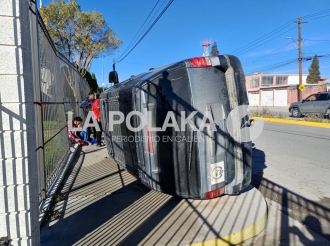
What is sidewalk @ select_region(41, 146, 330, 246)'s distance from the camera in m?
2.97

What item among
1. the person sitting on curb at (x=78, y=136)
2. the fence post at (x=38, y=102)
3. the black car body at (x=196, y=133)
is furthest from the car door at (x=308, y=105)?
the fence post at (x=38, y=102)

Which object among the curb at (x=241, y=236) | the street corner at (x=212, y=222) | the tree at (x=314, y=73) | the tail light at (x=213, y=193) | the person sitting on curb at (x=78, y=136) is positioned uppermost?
the tree at (x=314, y=73)

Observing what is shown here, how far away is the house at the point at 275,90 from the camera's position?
36.1 meters

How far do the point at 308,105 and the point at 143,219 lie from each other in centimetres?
1864

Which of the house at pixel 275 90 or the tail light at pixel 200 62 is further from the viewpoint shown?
the house at pixel 275 90

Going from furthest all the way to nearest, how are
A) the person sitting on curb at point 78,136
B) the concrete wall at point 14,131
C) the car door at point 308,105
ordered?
the car door at point 308,105 < the person sitting on curb at point 78,136 < the concrete wall at point 14,131

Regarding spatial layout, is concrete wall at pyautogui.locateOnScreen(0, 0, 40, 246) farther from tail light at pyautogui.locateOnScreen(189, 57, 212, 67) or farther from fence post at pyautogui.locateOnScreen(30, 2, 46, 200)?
tail light at pyautogui.locateOnScreen(189, 57, 212, 67)

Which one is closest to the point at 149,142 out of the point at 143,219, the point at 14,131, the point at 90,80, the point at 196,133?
the point at 196,133

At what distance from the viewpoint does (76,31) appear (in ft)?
73.8

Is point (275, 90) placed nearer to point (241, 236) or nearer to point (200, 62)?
point (200, 62)

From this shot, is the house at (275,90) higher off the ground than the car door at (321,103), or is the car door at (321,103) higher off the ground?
the house at (275,90)

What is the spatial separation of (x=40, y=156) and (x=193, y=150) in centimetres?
221

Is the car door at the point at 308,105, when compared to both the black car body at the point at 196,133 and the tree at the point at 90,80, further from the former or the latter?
the tree at the point at 90,80

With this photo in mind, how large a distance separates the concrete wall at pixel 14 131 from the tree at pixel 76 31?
22.0 metres
